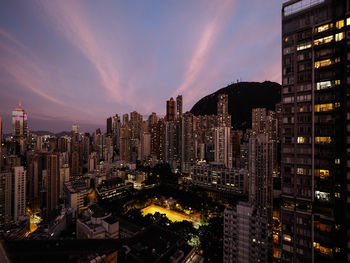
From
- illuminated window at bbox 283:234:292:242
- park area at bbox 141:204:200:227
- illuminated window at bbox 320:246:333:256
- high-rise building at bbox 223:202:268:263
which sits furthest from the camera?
park area at bbox 141:204:200:227

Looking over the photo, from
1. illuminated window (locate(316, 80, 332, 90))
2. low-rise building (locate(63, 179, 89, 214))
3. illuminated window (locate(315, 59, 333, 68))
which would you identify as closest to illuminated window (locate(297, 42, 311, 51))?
illuminated window (locate(315, 59, 333, 68))

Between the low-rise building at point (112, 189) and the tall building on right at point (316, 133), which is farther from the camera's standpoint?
the low-rise building at point (112, 189)

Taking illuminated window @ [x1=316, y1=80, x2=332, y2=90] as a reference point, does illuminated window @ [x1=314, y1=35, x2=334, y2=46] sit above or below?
above

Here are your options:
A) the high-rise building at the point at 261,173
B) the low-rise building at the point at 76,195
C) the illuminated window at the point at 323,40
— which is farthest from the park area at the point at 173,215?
the illuminated window at the point at 323,40

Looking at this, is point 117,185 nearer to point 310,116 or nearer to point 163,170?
point 163,170

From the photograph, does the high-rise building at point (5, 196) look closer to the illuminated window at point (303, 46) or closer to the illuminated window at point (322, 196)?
the illuminated window at point (322, 196)

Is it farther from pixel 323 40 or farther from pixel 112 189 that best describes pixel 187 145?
pixel 323 40

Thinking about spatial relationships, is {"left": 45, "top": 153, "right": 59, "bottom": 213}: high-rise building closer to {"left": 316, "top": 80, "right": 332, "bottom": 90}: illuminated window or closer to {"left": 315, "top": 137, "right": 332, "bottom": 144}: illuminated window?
{"left": 315, "top": 137, "right": 332, "bottom": 144}: illuminated window

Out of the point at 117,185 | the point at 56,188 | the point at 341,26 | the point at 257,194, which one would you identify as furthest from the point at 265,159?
the point at 56,188
